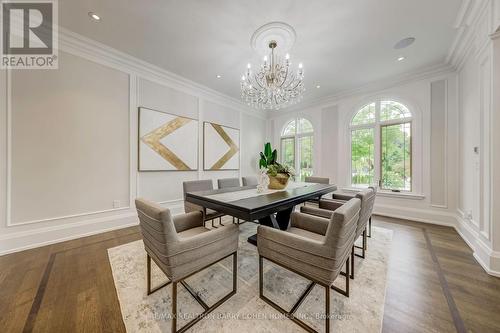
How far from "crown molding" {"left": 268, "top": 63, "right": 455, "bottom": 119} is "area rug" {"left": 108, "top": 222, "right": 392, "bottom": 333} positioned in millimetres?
3679

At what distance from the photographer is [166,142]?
3670mm

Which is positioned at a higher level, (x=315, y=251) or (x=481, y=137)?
(x=481, y=137)

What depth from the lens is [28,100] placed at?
2359mm

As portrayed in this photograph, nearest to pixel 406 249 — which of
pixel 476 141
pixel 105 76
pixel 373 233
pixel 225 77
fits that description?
pixel 373 233

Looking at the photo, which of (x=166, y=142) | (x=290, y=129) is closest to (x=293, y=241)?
(x=166, y=142)

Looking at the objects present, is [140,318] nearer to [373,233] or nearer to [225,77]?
[373,233]

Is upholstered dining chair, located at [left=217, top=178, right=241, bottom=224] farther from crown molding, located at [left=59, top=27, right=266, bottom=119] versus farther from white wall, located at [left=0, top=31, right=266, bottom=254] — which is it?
crown molding, located at [left=59, top=27, right=266, bottom=119]

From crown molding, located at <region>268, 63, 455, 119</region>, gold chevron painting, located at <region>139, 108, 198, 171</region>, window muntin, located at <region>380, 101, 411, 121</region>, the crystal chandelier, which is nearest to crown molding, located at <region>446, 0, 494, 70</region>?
crown molding, located at <region>268, 63, 455, 119</region>

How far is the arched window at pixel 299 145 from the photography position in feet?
17.7

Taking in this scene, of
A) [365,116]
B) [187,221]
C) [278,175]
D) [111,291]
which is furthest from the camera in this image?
[365,116]

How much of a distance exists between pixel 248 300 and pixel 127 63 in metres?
4.03

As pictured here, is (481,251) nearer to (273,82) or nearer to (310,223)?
(310,223)

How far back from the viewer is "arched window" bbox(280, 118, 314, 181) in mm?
5387

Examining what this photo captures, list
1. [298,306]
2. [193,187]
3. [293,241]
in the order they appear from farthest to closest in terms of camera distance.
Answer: [193,187]
[298,306]
[293,241]
